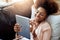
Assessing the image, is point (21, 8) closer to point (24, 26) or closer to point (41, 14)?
point (24, 26)

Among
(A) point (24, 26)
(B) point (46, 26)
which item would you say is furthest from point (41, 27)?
(A) point (24, 26)

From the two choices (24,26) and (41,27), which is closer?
(41,27)

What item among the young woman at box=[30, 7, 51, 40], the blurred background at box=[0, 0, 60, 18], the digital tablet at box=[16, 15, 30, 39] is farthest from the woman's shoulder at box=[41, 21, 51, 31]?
the blurred background at box=[0, 0, 60, 18]

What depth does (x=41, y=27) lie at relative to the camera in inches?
43.4

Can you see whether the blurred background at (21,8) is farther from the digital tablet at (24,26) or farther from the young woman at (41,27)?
the young woman at (41,27)

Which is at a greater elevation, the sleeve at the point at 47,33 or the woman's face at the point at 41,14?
the woman's face at the point at 41,14

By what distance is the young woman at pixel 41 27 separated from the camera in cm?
107

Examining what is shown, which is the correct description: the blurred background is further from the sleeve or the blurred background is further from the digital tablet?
the sleeve

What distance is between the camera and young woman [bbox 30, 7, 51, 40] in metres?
1.07

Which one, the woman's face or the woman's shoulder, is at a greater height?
the woman's face

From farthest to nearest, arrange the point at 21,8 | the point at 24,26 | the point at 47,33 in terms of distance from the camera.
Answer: the point at 21,8 → the point at 24,26 → the point at 47,33

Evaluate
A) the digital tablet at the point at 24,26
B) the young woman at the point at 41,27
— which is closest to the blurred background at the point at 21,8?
the digital tablet at the point at 24,26

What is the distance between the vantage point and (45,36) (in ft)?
3.51

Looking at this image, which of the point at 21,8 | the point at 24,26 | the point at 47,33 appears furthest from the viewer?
the point at 21,8
